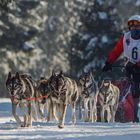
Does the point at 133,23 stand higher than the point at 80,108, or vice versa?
the point at 133,23

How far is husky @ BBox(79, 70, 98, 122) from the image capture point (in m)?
14.9

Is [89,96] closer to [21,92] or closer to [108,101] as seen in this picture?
[108,101]

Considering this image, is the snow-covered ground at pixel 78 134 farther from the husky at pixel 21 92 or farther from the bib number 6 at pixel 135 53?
the bib number 6 at pixel 135 53

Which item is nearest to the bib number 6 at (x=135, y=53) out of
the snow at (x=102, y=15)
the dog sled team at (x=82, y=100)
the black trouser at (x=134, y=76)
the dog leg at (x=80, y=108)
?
the black trouser at (x=134, y=76)

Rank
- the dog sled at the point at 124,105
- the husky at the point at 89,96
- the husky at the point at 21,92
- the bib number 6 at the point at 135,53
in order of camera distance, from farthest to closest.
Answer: the dog sled at the point at 124,105 → the husky at the point at 89,96 → the bib number 6 at the point at 135,53 → the husky at the point at 21,92

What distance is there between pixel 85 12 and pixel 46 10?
26.6m

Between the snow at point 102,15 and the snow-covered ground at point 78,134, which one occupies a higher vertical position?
the snow at point 102,15

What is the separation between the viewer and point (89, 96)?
1500 cm

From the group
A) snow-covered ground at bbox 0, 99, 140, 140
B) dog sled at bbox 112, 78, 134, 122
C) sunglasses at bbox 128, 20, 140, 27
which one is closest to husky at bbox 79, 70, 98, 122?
dog sled at bbox 112, 78, 134, 122

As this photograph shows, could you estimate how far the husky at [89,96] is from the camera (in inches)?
586

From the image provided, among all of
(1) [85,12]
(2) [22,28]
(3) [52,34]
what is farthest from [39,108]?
(3) [52,34]

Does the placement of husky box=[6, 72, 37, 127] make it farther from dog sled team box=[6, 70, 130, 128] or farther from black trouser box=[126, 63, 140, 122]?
black trouser box=[126, 63, 140, 122]

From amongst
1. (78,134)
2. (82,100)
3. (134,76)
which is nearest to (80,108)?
(82,100)

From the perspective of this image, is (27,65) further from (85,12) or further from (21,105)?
(21,105)
